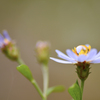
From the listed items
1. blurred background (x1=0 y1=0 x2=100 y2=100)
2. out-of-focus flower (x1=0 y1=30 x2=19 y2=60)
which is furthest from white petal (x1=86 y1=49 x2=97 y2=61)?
blurred background (x1=0 y1=0 x2=100 y2=100)

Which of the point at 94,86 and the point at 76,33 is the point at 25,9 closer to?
the point at 76,33

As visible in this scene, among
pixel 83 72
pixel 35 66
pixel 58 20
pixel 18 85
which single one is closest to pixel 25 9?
pixel 58 20

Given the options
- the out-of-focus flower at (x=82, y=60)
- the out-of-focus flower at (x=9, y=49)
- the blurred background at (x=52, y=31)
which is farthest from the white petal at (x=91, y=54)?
the blurred background at (x=52, y=31)

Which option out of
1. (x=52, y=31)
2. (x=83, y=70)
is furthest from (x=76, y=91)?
(x=52, y=31)

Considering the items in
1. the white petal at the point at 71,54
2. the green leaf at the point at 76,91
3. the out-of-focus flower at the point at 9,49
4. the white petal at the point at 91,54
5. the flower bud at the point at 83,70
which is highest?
the out-of-focus flower at the point at 9,49

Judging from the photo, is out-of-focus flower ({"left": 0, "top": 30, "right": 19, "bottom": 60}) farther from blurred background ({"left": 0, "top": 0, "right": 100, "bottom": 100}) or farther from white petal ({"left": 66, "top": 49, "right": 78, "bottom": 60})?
blurred background ({"left": 0, "top": 0, "right": 100, "bottom": 100})

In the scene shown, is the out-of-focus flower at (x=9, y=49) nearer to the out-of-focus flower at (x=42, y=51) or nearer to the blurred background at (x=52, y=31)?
the out-of-focus flower at (x=42, y=51)
